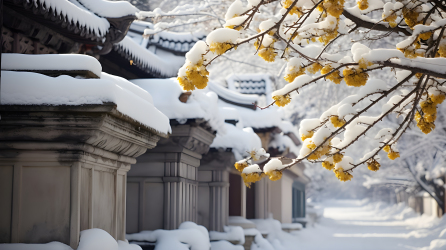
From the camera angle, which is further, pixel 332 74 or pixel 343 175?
pixel 343 175

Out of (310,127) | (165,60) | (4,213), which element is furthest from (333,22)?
(165,60)

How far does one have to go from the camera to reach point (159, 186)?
8203 millimetres

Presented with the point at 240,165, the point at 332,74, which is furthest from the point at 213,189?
the point at 332,74

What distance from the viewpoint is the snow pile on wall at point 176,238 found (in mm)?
7502

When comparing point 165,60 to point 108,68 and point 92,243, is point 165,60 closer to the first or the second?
point 108,68

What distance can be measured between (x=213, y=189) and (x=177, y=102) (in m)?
3.10

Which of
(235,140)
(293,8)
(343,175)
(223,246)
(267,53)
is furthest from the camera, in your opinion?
(235,140)

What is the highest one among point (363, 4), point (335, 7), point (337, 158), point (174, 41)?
point (174, 41)

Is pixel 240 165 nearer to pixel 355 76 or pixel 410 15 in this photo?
pixel 355 76

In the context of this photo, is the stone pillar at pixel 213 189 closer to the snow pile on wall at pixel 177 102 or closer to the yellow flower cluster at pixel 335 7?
the snow pile on wall at pixel 177 102

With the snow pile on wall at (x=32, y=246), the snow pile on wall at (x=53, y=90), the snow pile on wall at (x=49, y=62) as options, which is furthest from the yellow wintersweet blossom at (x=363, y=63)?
the snow pile on wall at (x=32, y=246)

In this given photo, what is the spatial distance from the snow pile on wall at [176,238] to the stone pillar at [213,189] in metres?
2.28

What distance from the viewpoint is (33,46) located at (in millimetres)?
6117

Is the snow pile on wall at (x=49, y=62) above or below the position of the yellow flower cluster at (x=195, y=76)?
above
